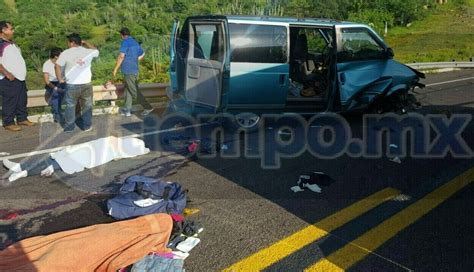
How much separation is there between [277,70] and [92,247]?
4.43m

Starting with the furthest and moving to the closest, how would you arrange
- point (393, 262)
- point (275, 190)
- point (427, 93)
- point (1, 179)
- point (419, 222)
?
point (427, 93) < point (1, 179) < point (275, 190) < point (419, 222) < point (393, 262)

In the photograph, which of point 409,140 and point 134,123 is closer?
point 409,140

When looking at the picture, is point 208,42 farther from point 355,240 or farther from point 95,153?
point 355,240

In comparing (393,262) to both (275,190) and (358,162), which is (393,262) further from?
(358,162)

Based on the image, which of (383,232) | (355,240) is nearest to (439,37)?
(383,232)

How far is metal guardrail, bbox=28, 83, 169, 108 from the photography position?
8023 millimetres

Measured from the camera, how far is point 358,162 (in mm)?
5312

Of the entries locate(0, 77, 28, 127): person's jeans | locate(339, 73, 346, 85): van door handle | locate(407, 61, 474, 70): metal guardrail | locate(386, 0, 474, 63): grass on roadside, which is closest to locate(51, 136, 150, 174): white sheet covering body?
locate(0, 77, 28, 127): person's jeans

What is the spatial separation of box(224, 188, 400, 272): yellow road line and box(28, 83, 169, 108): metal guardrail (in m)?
5.86

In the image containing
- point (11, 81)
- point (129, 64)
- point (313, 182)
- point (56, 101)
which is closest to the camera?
point (313, 182)

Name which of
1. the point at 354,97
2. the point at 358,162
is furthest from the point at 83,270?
the point at 354,97

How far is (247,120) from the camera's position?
6758 mm

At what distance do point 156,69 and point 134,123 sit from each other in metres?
14.1

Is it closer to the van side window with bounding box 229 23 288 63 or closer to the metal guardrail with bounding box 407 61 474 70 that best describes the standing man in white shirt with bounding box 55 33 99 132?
the van side window with bounding box 229 23 288 63
